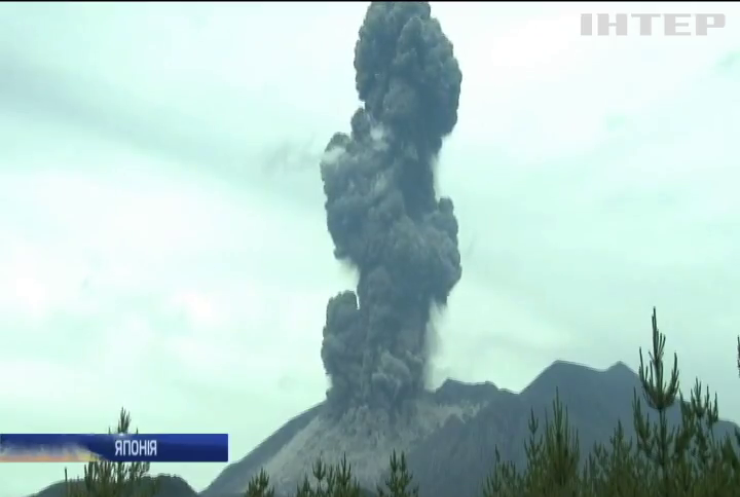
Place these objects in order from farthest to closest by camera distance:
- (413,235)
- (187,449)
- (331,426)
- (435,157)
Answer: (331,426)
(435,157)
(413,235)
(187,449)

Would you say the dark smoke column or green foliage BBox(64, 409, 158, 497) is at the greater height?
the dark smoke column

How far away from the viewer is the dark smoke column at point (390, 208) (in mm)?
163250

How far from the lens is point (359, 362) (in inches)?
6673

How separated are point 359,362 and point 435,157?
4365cm

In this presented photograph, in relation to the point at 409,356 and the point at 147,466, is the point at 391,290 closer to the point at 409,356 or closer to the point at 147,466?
the point at 409,356

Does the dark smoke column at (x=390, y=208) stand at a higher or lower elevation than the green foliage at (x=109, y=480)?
higher

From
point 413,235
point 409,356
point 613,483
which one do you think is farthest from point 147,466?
point 409,356

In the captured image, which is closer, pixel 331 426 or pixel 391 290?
pixel 391 290

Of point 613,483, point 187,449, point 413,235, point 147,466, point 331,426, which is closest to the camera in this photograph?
point 613,483

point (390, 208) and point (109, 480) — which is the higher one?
point (390, 208)

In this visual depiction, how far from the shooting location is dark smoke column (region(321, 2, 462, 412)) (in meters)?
163

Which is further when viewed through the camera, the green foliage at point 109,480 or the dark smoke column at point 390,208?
the dark smoke column at point 390,208

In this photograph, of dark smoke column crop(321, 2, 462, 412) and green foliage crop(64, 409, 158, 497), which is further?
dark smoke column crop(321, 2, 462, 412)

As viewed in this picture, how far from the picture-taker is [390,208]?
164 meters
